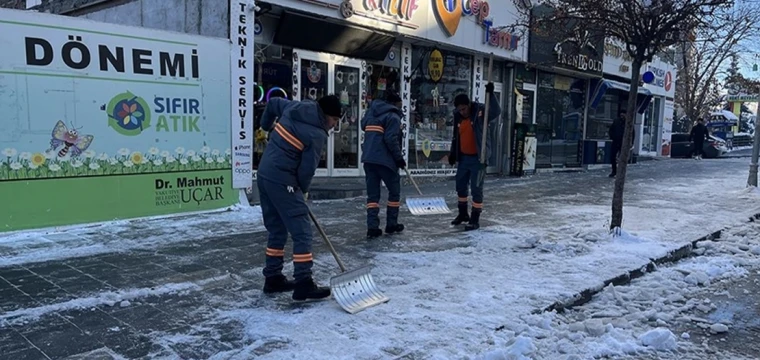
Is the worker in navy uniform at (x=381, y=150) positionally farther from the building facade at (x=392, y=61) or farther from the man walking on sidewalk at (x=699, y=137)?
the man walking on sidewalk at (x=699, y=137)

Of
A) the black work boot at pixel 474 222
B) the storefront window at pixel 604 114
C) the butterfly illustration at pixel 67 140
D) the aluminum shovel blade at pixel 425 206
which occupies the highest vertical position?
the storefront window at pixel 604 114

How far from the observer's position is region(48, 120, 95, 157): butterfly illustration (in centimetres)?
687

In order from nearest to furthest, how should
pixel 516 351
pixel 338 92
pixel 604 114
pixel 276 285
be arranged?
1. pixel 516 351
2. pixel 276 285
3. pixel 338 92
4. pixel 604 114

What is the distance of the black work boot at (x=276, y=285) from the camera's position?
4.84 m

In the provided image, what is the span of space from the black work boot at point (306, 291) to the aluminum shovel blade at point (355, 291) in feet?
0.54

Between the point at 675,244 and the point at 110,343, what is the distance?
6.38 meters

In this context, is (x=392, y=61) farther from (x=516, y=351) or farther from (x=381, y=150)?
(x=516, y=351)

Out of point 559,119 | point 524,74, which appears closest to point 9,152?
point 524,74

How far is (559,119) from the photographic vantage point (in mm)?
18750

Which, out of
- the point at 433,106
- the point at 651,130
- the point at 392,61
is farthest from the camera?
the point at 651,130

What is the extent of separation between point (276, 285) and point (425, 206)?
3741mm

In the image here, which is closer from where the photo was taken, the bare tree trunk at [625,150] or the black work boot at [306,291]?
the black work boot at [306,291]

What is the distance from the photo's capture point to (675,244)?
7066mm

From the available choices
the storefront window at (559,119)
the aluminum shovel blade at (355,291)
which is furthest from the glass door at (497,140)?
the aluminum shovel blade at (355,291)
